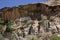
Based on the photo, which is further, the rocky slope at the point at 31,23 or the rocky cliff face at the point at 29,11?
the rocky cliff face at the point at 29,11

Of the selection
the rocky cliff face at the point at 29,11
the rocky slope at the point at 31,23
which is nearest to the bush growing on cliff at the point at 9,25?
the rocky slope at the point at 31,23

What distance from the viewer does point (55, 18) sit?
13.7 meters

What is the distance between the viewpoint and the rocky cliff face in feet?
46.0

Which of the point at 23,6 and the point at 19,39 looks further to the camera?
the point at 23,6

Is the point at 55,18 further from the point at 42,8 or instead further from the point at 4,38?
the point at 4,38

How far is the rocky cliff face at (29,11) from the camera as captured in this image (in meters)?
14.0

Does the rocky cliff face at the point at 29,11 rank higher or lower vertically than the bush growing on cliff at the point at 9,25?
higher

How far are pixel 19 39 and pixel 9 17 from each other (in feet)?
5.49

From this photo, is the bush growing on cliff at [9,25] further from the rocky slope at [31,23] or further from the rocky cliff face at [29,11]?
the rocky cliff face at [29,11]

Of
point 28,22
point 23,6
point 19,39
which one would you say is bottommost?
point 19,39

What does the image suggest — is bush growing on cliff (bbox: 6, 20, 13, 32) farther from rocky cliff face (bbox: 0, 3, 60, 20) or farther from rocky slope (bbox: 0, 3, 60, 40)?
rocky cliff face (bbox: 0, 3, 60, 20)

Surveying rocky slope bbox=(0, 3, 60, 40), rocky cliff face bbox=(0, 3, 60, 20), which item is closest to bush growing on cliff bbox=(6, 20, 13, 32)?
rocky slope bbox=(0, 3, 60, 40)

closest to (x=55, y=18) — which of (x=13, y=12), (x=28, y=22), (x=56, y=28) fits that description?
(x=56, y=28)

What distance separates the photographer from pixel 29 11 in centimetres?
1444
